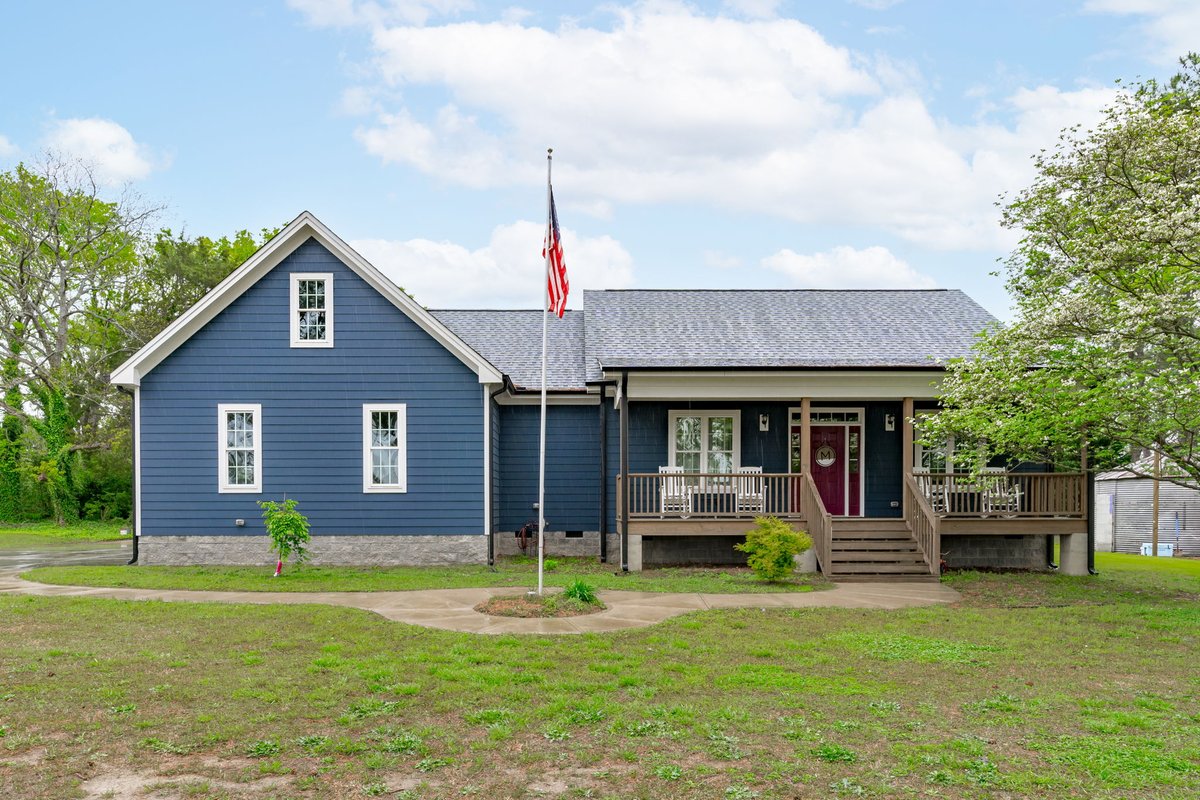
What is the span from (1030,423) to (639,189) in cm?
1512

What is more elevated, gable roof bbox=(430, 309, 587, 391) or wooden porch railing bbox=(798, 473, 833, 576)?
gable roof bbox=(430, 309, 587, 391)

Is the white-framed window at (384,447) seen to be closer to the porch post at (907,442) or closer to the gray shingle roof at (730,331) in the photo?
the gray shingle roof at (730,331)

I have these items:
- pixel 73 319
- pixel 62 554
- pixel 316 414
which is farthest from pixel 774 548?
pixel 73 319

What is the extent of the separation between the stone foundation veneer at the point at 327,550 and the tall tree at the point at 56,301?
15.2 m

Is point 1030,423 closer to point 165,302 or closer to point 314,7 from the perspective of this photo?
point 314,7

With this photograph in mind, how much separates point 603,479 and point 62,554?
12718mm

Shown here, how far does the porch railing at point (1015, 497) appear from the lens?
1587 centimetres

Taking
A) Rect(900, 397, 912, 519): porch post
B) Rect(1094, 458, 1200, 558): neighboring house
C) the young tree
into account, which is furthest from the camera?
Rect(1094, 458, 1200, 558): neighboring house

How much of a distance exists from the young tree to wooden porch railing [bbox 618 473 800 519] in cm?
301

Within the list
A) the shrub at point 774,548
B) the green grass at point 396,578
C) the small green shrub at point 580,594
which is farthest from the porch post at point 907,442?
the small green shrub at point 580,594

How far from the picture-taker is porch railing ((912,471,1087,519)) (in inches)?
625

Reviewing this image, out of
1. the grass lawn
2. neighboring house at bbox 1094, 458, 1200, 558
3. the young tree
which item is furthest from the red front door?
neighboring house at bbox 1094, 458, 1200, 558

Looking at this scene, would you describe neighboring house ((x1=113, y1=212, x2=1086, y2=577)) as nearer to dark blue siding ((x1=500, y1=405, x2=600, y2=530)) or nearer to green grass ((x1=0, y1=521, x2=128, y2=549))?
dark blue siding ((x1=500, y1=405, x2=600, y2=530))

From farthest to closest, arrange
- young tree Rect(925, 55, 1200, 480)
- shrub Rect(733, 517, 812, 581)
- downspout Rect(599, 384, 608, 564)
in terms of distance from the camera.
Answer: downspout Rect(599, 384, 608, 564), shrub Rect(733, 517, 812, 581), young tree Rect(925, 55, 1200, 480)
